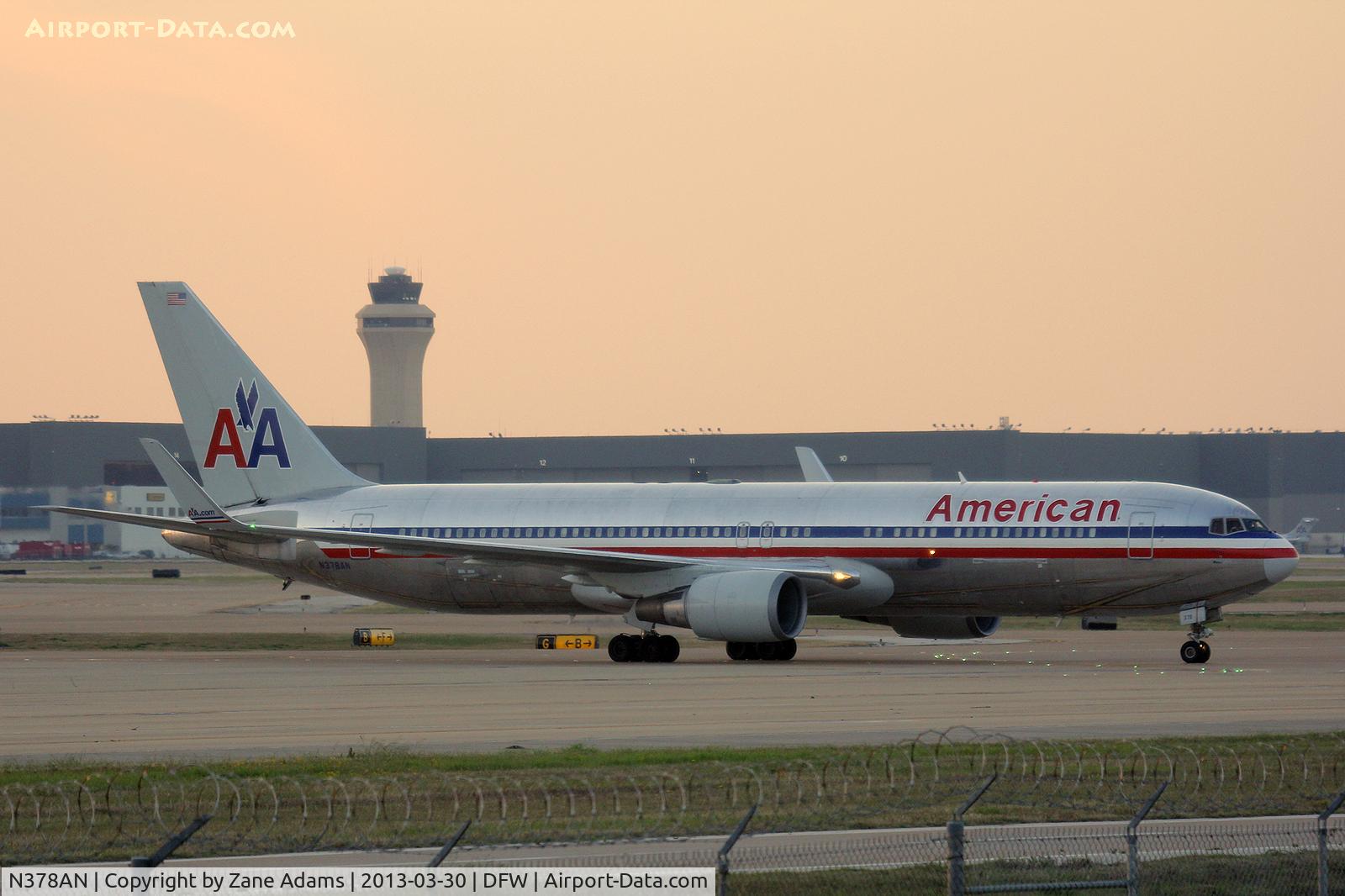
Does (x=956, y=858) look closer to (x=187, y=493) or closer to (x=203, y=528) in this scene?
(x=187, y=493)

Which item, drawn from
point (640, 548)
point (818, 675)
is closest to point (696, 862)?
point (818, 675)

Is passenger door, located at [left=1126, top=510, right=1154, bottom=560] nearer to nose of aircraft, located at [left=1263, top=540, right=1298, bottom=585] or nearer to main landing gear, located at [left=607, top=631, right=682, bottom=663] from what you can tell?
nose of aircraft, located at [left=1263, top=540, right=1298, bottom=585]

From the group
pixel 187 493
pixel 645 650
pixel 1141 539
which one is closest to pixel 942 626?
pixel 1141 539

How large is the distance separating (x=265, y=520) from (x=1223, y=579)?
24.2 m

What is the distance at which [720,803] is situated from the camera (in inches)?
720

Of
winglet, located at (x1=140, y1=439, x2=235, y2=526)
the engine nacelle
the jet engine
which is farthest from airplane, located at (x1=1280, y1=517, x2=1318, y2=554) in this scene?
winglet, located at (x1=140, y1=439, x2=235, y2=526)

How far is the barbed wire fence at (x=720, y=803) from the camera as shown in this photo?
624 inches

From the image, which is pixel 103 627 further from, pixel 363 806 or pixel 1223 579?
pixel 363 806

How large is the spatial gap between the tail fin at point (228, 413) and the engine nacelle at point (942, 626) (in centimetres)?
1516

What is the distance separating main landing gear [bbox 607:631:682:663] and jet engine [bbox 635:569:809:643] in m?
0.87

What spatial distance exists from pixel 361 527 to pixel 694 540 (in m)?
9.17

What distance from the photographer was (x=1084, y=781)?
67.1 feet

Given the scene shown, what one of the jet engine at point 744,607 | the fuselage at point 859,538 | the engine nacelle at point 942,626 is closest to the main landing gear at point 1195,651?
the fuselage at point 859,538

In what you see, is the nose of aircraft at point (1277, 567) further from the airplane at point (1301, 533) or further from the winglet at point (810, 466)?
the airplane at point (1301, 533)
